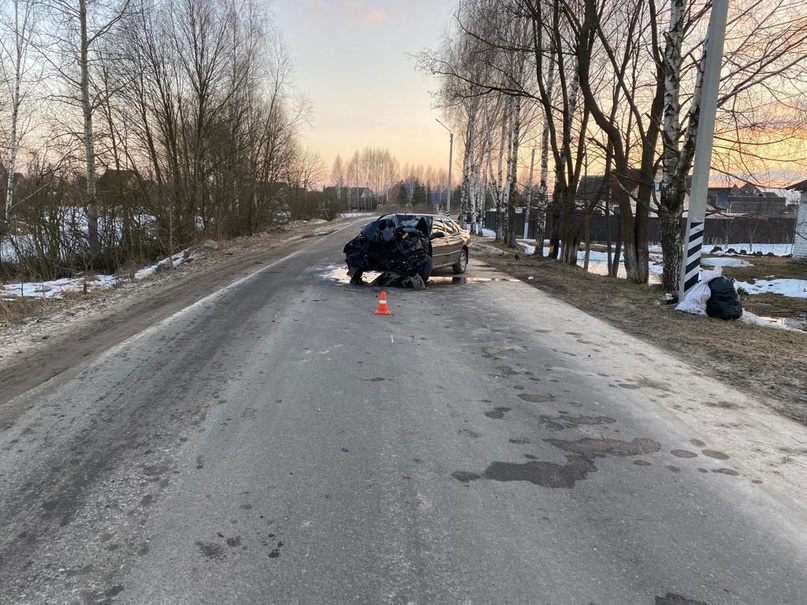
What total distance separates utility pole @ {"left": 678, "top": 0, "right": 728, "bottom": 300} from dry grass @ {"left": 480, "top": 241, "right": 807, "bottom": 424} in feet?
2.88

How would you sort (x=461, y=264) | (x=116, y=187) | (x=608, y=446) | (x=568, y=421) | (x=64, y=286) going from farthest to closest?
1. (x=116, y=187)
2. (x=461, y=264)
3. (x=64, y=286)
4. (x=568, y=421)
5. (x=608, y=446)

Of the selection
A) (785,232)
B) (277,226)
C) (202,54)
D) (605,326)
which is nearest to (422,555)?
(605,326)

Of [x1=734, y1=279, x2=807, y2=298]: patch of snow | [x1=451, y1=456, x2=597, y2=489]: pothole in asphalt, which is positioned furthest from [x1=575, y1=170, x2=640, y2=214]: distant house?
[x1=451, y1=456, x2=597, y2=489]: pothole in asphalt

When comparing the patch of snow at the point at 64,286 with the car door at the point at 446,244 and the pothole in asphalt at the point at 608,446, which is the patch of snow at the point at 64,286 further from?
the pothole in asphalt at the point at 608,446

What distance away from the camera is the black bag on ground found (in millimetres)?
8773

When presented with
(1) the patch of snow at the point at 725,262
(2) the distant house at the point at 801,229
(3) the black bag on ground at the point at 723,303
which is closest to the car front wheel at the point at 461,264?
(3) the black bag on ground at the point at 723,303

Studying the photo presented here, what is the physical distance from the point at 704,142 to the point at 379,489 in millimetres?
8969

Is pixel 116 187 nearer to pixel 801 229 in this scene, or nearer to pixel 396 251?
pixel 396 251

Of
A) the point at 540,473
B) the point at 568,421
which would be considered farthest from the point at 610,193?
the point at 540,473

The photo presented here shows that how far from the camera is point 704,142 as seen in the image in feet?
29.8

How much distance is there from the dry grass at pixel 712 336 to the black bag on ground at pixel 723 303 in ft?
0.69

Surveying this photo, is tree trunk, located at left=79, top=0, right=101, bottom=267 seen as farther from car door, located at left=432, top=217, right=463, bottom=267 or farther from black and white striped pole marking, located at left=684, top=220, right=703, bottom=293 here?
black and white striped pole marking, located at left=684, top=220, right=703, bottom=293

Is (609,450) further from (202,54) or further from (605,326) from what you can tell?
(202,54)

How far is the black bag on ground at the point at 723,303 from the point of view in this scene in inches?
345
